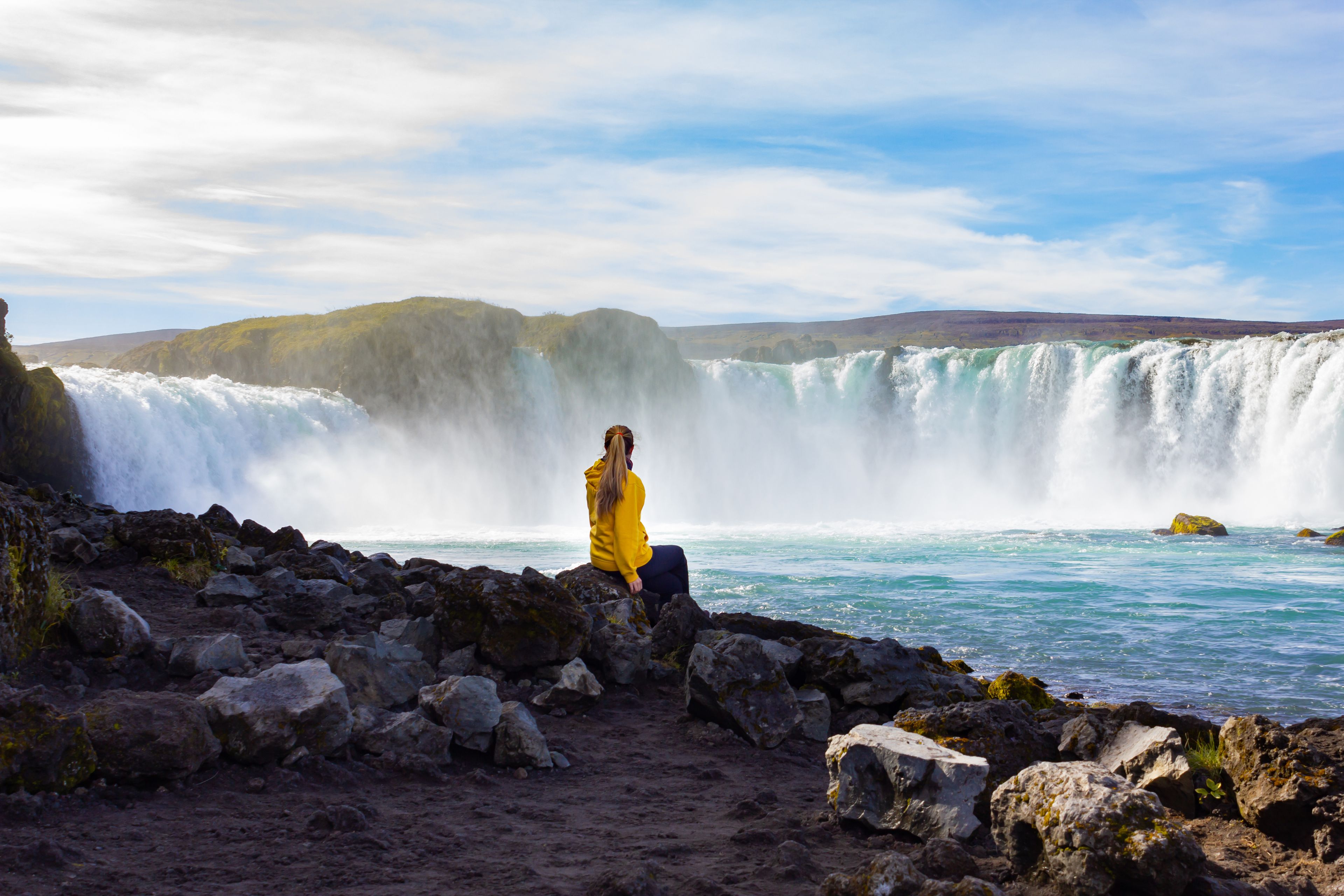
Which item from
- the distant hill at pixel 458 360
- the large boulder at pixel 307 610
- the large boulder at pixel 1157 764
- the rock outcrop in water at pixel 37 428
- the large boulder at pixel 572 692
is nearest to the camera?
the large boulder at pixel 1157 764

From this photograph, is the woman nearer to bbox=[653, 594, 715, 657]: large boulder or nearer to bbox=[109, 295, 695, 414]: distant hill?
bbox=[653, 594, 715, 657]: large boulder

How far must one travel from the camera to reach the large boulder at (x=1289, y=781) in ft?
14.5

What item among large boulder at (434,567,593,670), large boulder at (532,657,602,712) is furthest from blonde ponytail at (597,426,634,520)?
large boulder at (532,657,602,712)

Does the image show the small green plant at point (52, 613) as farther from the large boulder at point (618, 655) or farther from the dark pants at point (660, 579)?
the dark pants at point (660, 579)

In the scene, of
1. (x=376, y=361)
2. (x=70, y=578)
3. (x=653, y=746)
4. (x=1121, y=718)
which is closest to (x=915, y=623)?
(x=1121, y=718)

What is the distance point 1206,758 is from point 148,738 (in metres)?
5.31

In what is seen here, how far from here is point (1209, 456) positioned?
39.8 metres

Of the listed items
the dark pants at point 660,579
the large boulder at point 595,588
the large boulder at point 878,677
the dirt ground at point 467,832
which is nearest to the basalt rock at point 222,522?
the large boulder at point 595,588

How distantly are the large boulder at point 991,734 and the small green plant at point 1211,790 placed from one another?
2.34ft

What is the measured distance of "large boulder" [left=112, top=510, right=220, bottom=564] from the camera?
8539 millimetres

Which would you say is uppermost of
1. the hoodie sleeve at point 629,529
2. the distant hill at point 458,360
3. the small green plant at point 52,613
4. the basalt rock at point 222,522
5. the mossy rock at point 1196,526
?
the distant hill at point 458,360

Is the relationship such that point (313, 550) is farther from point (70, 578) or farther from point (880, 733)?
point (880, 733)

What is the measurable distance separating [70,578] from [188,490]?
923 inches

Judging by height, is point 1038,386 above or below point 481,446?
above
